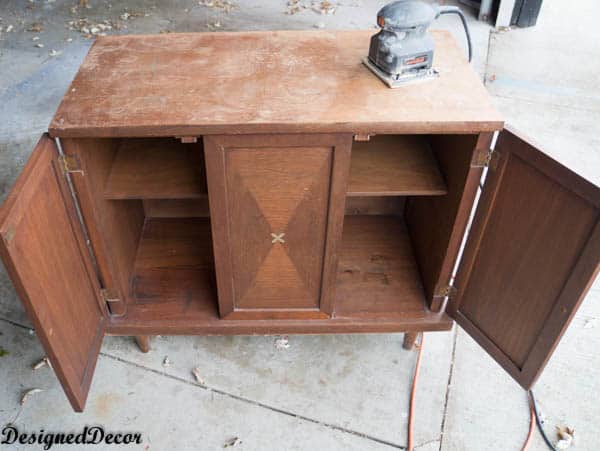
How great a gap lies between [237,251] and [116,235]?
1.29ft

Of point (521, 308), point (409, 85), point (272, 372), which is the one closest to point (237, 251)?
point (272, 372)

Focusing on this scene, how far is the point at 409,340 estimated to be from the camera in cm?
184

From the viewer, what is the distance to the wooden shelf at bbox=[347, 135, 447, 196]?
1.47 meters

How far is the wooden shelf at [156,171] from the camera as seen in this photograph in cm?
144

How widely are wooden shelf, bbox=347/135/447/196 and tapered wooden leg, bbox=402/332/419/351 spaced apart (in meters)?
0.57

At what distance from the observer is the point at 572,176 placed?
1164mm

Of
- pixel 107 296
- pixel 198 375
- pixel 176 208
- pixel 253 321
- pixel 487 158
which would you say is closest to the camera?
pixel 487 158

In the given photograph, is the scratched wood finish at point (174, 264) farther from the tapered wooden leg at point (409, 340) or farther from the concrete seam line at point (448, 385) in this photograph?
the concrete seam line at point (448, 385)

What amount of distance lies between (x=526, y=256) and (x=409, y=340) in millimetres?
614

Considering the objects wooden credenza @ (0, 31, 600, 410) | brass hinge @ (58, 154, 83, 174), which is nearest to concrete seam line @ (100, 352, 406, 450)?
wooden credenza @ (0, 31, 600, 410)

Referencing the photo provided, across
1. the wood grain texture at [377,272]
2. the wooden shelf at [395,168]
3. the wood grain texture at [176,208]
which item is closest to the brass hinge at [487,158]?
the wooden shelf at [395,168]

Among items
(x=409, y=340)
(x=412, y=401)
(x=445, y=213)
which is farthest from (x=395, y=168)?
(x=412, y=401)

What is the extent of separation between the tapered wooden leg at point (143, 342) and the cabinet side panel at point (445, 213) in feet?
3.14

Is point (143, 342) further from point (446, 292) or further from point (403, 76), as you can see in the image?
point (403, 76)
